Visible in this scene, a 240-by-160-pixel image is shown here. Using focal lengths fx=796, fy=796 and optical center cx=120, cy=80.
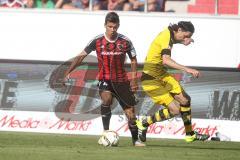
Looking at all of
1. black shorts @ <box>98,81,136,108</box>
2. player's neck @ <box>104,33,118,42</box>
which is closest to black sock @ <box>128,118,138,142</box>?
black shorts @ <box>98,81,136,108</box>

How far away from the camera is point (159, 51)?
15.7 m

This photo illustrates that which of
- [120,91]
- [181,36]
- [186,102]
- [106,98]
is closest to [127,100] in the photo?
[120,91]

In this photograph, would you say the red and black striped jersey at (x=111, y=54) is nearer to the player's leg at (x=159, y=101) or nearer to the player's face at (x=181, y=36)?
the player's leg at (x=159, y=101)

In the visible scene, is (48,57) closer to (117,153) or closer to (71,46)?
(71,46)

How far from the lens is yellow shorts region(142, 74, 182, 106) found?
15812 mm

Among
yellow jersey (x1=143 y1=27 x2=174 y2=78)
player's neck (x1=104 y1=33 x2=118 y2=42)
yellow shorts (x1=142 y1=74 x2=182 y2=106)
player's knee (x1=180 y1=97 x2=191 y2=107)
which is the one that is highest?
player's neck (x1=104 y1=33 x2=118 y2=42)

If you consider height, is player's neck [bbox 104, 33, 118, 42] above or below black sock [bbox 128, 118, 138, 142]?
above

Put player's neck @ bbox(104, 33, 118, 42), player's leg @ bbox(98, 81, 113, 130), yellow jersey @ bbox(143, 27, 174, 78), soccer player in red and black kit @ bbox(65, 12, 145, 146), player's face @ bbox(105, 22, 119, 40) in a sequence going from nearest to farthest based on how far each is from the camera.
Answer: player's face @ bbox(105, 22, 119, 40) < player's leg @ bbox(98, 81, 113, 130) < soccer player in red and black kit @ bbox(65, 12, 145, 146) < player's neck @ bbox(104, 33, 118, 42) < yellow jersey @ bbox(143, 27, 174, 78)

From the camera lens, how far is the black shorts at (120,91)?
49.5 feet

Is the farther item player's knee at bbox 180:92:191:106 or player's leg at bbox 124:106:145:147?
player's knee at bbox 180:92:191:106

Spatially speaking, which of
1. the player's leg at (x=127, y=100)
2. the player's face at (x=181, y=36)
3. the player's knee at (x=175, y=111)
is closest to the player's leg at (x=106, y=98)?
the player's leg at (x=127, y=100)

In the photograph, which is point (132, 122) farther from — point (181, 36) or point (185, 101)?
point (181, 36)

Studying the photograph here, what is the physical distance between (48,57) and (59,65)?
15.8 inches

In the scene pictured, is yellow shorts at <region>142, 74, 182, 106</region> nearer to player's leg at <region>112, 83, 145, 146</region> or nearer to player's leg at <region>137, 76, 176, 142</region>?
player's leg at <region>137, 76, 176, 142</region>
